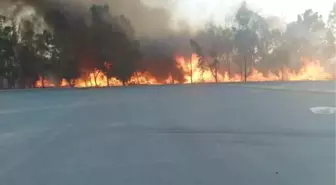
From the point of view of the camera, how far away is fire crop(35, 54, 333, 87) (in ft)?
113

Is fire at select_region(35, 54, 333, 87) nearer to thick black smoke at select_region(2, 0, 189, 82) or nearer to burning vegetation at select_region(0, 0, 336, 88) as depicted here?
burning vegetation at select_region(0, 0, 336, 88)

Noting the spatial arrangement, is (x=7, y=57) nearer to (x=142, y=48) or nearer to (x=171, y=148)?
(x=142, y=48)

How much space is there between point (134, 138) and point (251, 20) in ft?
104

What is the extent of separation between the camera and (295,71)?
3797cm

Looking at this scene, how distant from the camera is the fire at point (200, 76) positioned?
3456 cm

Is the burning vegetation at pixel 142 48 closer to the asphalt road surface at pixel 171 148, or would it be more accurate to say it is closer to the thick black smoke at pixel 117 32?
the thick black smoke at pixel 117 32

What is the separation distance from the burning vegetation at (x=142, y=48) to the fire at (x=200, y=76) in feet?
0.26

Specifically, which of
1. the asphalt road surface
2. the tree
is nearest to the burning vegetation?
the tree

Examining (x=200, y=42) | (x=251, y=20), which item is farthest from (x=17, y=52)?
(x=251, y=20)

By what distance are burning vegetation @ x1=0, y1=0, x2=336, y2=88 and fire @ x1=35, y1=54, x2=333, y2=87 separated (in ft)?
0.26

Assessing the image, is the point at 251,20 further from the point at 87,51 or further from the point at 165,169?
the point at 165,169

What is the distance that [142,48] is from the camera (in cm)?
3559

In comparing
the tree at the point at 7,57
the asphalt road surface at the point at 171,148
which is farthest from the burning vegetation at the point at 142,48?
the asphalt road surface at the point at 171,148

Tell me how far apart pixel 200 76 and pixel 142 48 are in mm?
5283
